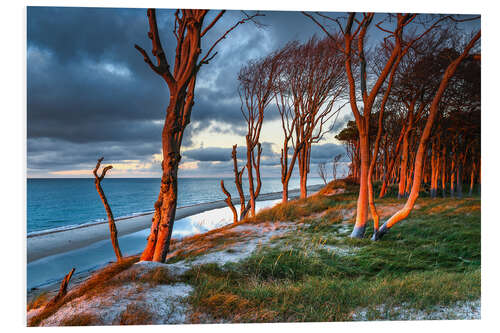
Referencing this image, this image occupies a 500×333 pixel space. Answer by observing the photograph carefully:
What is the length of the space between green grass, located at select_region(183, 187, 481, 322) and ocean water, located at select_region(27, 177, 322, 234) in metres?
2.14

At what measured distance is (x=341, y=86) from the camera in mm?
6184

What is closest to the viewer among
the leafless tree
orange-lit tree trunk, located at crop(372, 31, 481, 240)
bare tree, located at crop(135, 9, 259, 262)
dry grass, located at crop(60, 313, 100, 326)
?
dry grass, located at crop(60, 313, 100, 326)

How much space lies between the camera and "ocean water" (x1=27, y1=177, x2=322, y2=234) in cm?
351

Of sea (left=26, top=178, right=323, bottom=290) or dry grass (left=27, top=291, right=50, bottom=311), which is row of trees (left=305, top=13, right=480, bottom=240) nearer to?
sea (left=26, top=178, right=323, bottom=290)

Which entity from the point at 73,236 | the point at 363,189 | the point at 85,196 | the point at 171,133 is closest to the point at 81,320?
the point at 171,133

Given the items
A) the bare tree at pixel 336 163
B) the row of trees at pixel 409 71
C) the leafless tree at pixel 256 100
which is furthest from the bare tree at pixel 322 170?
the row of trees at pixel 409 71

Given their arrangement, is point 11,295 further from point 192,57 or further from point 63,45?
point 192,57

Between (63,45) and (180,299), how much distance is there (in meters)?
3.32

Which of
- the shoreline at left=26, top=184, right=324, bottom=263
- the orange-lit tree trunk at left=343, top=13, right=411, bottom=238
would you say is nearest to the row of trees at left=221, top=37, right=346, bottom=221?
the orange-lit tree trunk at left=343, top=13, right=411, bottom=238

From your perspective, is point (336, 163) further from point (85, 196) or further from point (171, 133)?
point (85, 196)

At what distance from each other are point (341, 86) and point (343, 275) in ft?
15.1

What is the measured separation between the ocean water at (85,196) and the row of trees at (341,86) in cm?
141

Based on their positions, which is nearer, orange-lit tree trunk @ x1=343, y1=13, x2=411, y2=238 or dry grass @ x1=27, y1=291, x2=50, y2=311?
dry grass @ x1=27, y1=291, x2=50, y2=311
